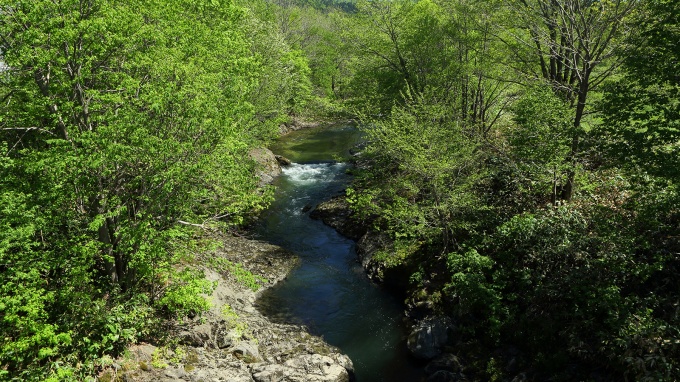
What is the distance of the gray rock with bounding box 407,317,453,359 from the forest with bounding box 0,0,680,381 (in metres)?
0.58

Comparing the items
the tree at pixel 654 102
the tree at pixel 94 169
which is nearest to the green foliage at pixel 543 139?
the tree at pixel 654 102

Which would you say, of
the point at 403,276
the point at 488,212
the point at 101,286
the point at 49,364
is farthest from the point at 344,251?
the point at 49,364

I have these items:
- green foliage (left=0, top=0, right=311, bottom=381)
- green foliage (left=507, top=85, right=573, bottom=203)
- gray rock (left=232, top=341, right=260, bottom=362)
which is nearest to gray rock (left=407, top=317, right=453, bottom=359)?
gray rock (left=232, top=341, right=260, bottom=362)

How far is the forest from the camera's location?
386 inches

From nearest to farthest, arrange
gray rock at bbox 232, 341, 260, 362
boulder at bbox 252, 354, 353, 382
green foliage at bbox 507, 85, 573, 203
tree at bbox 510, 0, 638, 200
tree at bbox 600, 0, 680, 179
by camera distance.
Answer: tree at bbox 600, 0, 680, 179
boulder at bbox 252, 354, 353, 382
gray rock at bbox 232, 341, 260, 362
green foliage at bbox 507, 85, 573, 203
tree at bbox 510, 0, 638, 200

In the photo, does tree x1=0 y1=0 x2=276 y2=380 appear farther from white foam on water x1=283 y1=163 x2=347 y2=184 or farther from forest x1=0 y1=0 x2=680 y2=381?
white foam on water x1=283 y1=163 x2=347 y2=184

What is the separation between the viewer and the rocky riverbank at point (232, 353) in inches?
453

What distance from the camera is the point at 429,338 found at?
48.8 ft

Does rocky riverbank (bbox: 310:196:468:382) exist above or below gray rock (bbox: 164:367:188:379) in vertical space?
above

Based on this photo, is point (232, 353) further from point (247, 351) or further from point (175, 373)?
point (175, 373)

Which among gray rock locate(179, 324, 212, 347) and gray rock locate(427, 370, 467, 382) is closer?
gray rock locate(179, 324, 212, 347)

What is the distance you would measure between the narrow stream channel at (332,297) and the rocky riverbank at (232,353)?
1.07 metres

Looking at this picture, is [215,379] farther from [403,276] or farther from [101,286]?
[403,276]

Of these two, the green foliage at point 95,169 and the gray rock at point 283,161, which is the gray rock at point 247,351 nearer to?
the green foliage at point 95,169
